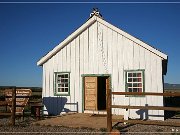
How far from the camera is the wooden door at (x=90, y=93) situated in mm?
16297

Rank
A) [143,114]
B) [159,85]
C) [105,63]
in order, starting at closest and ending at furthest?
[159,85] → [143,114] → [105,63]

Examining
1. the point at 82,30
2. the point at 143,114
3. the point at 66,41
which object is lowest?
the point at 143,114

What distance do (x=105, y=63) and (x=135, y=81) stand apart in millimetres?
2181

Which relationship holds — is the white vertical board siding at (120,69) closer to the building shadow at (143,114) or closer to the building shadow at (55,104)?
the building shadow at (143,114)

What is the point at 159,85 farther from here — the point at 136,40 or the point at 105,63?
the point at 105,63

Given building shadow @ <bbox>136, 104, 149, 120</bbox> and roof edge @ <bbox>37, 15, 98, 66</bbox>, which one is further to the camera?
roof edge @ <bbox>37, 15, 98, 66</bbox>

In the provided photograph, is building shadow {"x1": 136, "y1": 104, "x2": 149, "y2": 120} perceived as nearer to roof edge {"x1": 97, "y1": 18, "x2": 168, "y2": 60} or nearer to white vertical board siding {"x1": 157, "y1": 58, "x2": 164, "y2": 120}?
white vertical board siding {"x1": 157, "y1": 58, "x2": 164, "y2": 120}

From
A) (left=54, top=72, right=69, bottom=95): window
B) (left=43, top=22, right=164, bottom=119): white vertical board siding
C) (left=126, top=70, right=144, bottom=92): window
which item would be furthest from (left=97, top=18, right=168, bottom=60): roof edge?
(left=54, top=72, right=69, bottom=95): window

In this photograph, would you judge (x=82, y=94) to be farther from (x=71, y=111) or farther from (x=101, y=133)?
(x=101, y=133)

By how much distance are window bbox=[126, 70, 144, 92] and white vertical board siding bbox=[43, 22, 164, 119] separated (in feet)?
0.78

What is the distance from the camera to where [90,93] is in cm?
1642

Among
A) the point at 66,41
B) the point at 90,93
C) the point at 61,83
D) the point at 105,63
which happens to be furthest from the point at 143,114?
the point at 66,41

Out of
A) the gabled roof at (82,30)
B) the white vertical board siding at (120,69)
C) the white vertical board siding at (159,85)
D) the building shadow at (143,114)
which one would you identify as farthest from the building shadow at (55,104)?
the white vertical board siding at (159,85)

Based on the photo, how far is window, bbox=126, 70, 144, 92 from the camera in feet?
49.0
